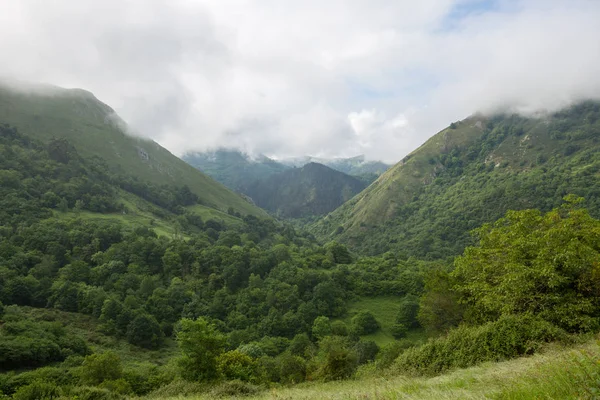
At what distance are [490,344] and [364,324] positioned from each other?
6158 centimetres

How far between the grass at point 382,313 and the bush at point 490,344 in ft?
176

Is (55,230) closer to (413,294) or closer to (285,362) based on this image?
(285,362)

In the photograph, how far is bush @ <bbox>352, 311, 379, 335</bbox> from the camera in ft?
257

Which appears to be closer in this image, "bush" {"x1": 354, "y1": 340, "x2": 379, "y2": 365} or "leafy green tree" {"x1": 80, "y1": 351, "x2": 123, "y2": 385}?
"leafy green tree" {"x1": 80, "y1": 351, "x2": 123, "y2": 385}

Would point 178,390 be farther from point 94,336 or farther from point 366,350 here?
point 94,336

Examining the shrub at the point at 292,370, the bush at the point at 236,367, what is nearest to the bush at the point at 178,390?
the bush at the point at 236,367

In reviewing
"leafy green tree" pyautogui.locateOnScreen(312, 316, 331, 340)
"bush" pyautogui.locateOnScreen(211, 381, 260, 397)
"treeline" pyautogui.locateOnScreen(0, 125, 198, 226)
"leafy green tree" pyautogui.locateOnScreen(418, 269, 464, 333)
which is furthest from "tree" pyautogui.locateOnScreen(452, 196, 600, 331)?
"treeline" pyautogui.locateOnScreen(0, 125, 198, 226)

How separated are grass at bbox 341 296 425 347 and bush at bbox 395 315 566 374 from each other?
53.7 m

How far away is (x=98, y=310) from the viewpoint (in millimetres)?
75938

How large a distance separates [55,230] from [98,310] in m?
40.6

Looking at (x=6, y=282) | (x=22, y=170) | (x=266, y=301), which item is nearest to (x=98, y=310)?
(x=6, y=282)

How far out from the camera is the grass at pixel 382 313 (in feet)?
252

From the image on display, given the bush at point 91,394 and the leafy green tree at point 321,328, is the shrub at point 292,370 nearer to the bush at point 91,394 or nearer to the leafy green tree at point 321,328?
the bush at point 91,394

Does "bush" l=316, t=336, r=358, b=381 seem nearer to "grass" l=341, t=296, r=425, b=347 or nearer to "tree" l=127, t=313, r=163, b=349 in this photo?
"grass" l=341, t=296, r=425, b=347
